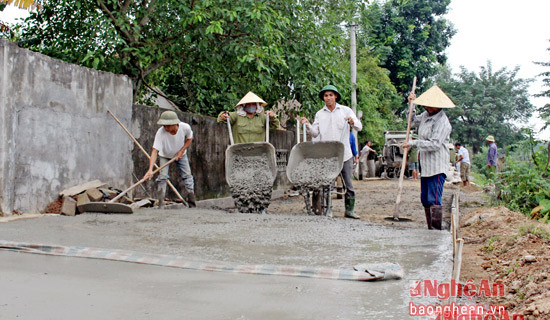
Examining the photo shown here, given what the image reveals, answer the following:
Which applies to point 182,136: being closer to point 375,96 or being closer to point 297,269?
point 297,269

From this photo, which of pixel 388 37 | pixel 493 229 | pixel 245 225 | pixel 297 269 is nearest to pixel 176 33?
pixel 245 225

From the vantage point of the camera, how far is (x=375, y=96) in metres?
26.3

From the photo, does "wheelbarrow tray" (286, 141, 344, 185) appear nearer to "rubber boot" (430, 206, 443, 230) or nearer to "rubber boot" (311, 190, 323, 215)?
"rubber boot" (311, 190, 323, 215)

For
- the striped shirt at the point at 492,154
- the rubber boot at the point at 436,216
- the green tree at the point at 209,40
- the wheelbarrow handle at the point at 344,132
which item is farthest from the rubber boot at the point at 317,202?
the striped shirt at the point at 492,154

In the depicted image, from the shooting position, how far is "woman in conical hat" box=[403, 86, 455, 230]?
596 cm

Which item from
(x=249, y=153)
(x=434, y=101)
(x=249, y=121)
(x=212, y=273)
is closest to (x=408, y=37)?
(x=249, y=121)

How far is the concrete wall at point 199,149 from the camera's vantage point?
857 centimetres

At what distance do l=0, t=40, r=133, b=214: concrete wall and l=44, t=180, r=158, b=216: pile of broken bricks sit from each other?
12 cm

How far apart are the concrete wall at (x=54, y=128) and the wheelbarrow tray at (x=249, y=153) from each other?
5.68 feet

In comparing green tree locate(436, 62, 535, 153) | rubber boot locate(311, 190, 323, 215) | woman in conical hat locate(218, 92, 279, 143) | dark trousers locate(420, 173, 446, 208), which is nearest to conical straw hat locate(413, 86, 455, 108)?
dark trousers locate(420, 173, 446, 208)

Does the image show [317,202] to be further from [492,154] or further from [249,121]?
[492,154]

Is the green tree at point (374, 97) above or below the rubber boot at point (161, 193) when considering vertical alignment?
above

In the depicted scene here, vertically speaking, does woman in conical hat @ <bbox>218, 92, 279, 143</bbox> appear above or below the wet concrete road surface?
above

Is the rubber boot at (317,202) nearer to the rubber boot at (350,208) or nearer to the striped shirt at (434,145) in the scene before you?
the rubber boot at (350,208)
